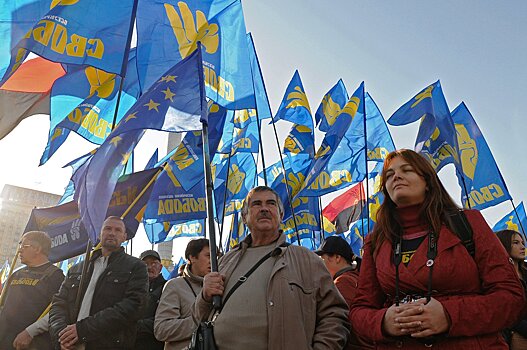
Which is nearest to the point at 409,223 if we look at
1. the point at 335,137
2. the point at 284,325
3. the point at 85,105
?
the point at 284,325

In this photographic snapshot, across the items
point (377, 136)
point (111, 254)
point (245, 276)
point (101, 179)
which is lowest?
point (245, 276)

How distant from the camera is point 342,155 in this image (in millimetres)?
9992

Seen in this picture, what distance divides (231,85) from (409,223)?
4.43 meters

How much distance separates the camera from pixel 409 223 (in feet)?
8.32

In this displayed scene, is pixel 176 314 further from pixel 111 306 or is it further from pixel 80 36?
pixel 80 36

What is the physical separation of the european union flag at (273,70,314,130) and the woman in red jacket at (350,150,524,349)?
Answer: 7436 mm

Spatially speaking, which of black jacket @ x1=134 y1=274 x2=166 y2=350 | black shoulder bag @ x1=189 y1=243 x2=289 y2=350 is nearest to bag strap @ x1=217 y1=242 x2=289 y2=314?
black shoulder bag @ x1=189 y1=243 x2=289 y2=350

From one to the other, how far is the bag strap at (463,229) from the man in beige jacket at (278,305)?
87 cm

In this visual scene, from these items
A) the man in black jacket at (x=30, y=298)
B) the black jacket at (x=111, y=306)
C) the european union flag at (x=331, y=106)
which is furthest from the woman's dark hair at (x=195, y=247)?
the european union flag at (x=331, y=106)

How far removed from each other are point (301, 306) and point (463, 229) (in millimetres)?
971

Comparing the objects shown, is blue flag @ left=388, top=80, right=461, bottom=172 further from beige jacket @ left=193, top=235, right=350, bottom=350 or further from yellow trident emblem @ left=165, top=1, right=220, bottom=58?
beige jacket @ left=193, top=235, right=350, bottom=350

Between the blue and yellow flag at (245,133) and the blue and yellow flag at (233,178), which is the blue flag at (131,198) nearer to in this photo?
the blue and yellow flag at (245,133)

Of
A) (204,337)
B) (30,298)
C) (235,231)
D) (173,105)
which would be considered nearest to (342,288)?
(204,337)

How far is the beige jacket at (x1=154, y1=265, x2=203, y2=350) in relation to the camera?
12.8 feet
